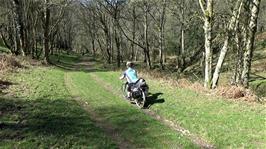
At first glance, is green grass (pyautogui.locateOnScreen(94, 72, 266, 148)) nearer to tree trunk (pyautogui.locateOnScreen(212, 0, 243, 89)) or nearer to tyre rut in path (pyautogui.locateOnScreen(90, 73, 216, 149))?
tyre rut in path (pyautogui.locateOnScreen(90, 73, 216, 149))

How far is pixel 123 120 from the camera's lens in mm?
16109

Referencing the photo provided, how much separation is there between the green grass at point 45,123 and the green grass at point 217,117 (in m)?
3.35

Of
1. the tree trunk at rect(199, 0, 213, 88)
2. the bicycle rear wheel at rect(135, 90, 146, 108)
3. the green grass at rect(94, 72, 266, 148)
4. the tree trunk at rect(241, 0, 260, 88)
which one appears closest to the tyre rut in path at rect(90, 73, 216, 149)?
the green grass at rect(94, 72, 266, 148)

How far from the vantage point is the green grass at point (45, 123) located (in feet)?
41.2

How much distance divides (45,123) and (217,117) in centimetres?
661

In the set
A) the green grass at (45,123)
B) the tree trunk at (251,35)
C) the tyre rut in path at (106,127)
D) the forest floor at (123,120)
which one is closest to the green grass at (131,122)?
the forest floor at (123,120)

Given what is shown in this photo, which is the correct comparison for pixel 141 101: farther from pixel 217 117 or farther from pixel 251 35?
pixel 251 35

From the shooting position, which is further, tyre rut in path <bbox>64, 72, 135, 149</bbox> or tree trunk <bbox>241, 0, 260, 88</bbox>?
tree trunk <bbox>241, 0, 260, 88</bbox>

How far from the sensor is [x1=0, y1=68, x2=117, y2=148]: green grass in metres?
12.6

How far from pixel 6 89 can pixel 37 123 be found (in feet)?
24.5

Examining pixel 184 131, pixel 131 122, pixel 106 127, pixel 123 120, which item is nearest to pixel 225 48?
pixel 123 120

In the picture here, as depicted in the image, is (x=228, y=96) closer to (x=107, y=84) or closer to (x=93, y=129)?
(x=93, y=129)

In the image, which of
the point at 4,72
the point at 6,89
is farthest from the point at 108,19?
the point at 6,89

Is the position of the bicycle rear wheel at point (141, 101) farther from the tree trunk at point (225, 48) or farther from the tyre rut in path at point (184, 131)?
the tree trunk at point (225, 48)
